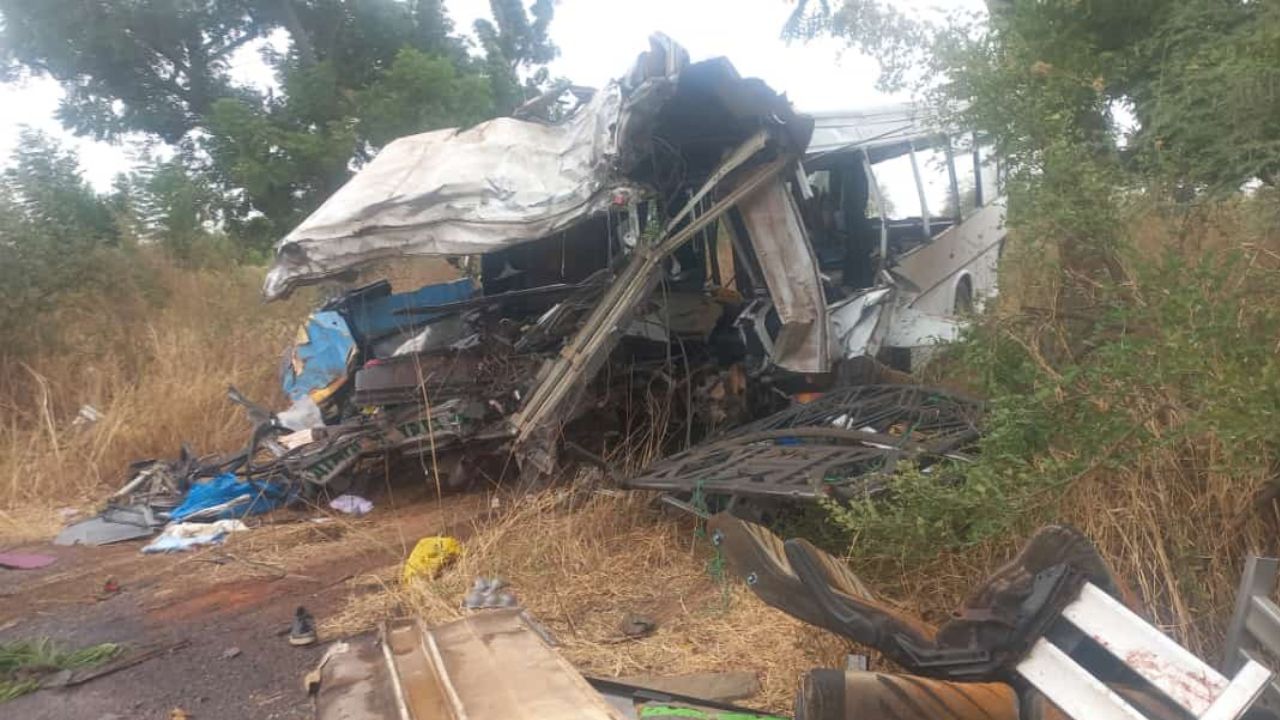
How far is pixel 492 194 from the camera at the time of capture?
569 centimetres

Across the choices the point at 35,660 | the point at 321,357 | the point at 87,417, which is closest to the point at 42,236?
the point at 87,417

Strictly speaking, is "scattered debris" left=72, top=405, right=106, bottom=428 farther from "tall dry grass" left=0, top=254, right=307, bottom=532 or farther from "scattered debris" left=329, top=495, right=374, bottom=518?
"scattered debris" left=329, top=495, right=374, bottom=518

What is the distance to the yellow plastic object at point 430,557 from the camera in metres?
4.60

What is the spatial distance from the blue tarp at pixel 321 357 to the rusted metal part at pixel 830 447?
322cm

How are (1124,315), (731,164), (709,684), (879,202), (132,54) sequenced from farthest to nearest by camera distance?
(132,54), (879,202), (731,164), (1124,315), (709,684)

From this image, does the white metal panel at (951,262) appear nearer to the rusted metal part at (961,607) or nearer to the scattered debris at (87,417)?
the rusted metal part at (961,607)

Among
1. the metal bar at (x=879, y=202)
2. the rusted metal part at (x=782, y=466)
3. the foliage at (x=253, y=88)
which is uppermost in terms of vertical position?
the foliage at (x=253, y=88)

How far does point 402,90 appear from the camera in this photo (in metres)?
11.1

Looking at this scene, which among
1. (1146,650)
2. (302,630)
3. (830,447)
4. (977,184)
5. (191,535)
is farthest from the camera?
(977,184)

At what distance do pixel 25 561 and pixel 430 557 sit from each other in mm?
2950

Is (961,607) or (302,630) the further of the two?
(302,630)

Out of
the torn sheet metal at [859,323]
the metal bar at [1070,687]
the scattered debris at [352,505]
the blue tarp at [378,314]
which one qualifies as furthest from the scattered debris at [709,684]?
the blue tarp at [378,314]

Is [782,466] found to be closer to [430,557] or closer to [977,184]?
[430,557]

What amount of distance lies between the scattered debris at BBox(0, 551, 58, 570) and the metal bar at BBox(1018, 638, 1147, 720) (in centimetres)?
578
